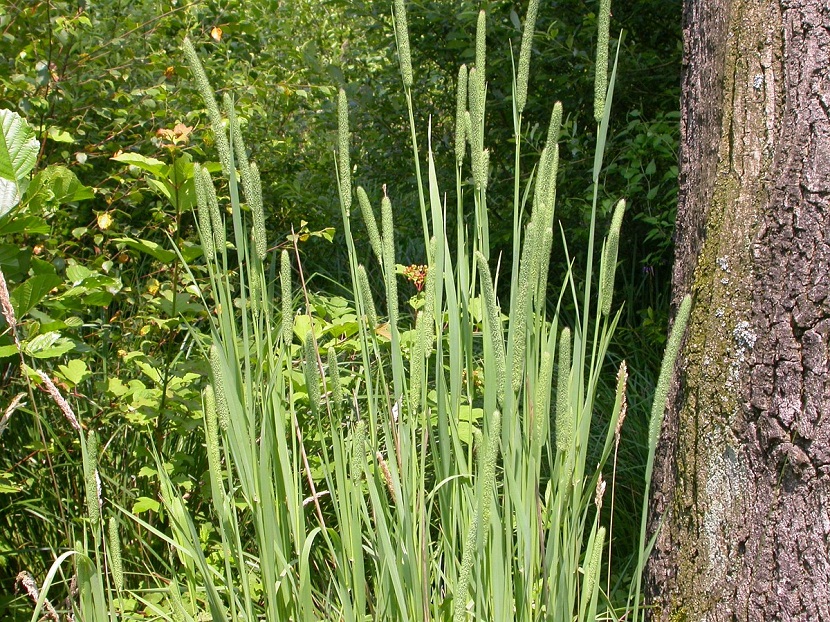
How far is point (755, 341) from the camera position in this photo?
152 centimetres

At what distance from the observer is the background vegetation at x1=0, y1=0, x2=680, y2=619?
227cm

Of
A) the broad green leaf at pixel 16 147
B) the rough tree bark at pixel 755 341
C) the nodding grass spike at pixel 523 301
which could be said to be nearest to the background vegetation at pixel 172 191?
the broad green leaf at pixel 16 147

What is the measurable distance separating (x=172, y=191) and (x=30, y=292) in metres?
0.43

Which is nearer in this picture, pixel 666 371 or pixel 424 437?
pixel 666 371

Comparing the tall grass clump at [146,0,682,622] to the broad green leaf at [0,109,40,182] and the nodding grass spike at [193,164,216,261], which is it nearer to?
the nodding grass spike at [193,164,216,261]

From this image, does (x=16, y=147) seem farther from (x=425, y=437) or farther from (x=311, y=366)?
(x=425, y=437)

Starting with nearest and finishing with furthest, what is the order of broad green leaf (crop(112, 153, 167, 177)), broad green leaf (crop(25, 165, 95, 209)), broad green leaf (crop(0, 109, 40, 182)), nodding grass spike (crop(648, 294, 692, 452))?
1. nodding grass spike (crop(648, 294, 692, 452))
2. broad green leaf (crop(0, 109, 40, 182))
3. broad green leaf (crop(25, 165, 95, 209))
4. broad green leaf (crop(112, 153, 167, 177))

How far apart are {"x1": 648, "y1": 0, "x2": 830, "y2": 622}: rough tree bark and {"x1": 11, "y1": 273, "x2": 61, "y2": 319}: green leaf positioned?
139 cm

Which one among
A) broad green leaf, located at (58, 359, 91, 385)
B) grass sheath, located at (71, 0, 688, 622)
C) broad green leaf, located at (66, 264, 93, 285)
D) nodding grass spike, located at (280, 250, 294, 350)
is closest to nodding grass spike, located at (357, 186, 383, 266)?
grass sheath, located at (71, 0, 688, 622)

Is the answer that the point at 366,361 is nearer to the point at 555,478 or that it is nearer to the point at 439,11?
the point at 555,478

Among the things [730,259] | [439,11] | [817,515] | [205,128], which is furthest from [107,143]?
[817,515]

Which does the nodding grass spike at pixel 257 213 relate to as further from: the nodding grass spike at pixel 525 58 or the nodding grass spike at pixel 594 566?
the nodding grass spike at pixel 594 566

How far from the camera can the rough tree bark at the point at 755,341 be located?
4.76 ft

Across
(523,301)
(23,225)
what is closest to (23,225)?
(23,225)
